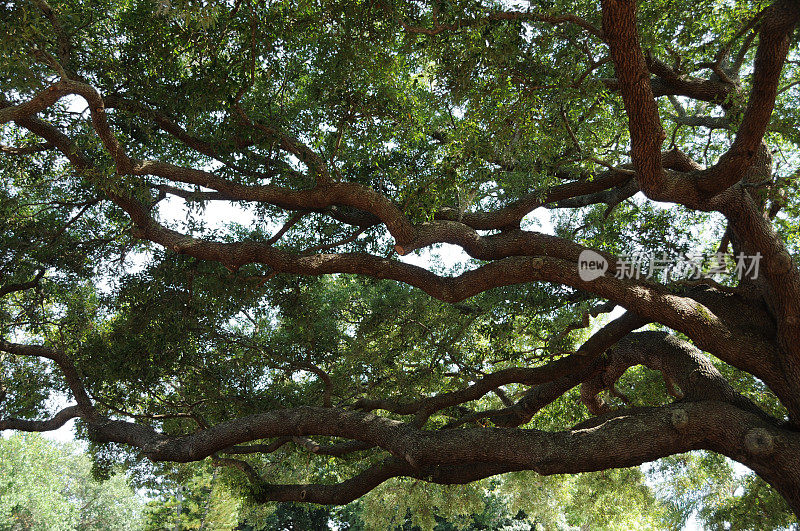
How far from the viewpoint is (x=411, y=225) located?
239 inches

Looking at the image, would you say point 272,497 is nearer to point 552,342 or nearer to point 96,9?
point 552,342

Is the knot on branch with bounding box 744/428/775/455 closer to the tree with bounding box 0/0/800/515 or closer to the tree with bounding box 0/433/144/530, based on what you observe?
the tree with bounding box 0/0/800/515

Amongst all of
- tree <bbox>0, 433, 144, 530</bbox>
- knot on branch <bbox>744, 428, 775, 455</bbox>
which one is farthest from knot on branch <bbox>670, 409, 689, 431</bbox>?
tree <bbox>0, 433, 144, 530</bbox>

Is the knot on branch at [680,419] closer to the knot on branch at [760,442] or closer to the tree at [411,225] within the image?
the tree at [411,225]

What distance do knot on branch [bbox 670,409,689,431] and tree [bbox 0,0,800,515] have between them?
17mm

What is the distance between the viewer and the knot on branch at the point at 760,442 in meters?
4.77

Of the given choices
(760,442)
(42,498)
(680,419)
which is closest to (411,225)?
(680,419)

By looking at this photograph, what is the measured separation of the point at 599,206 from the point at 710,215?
171 cm

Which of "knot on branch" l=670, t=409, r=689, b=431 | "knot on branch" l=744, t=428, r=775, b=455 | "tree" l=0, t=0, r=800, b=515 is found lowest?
"knot on branch" l=744, t=428, r=775, b=455

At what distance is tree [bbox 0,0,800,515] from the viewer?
17.4 ft

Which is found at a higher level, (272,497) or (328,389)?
(328,389)

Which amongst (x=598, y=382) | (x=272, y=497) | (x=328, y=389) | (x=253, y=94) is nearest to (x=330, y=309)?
(x=328, y=389)

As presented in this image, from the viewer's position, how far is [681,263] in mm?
6977

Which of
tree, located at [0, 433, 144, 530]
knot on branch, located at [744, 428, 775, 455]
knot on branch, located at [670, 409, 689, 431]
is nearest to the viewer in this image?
knot on branch, located at [744, 428, 775, 455]
